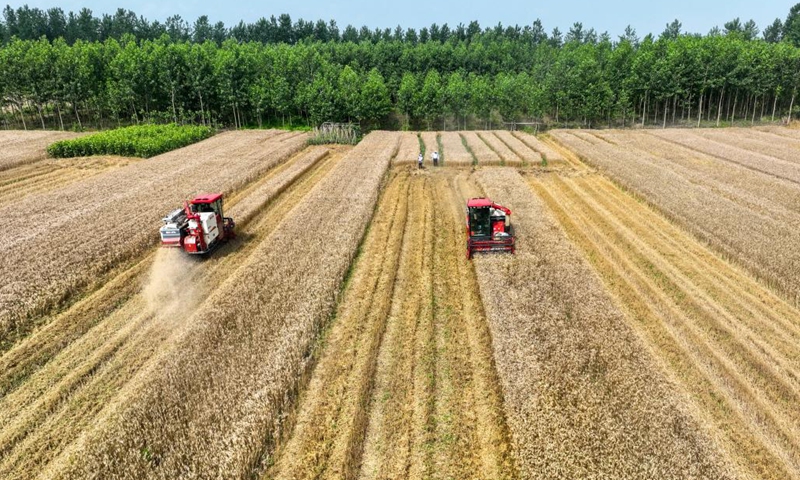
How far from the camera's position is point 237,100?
73.6 meters

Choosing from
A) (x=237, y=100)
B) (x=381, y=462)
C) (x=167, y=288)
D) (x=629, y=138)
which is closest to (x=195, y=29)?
(x=237, y=100)

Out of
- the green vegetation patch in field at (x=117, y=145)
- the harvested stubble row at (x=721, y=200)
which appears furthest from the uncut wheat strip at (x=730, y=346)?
the green vegetation patch in field at (x=117, y=145)

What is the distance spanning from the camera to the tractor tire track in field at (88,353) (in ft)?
35.9

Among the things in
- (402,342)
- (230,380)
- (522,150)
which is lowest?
(402,342)

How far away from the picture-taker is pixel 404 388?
1246cm

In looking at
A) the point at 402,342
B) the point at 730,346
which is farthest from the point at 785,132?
the point at 402,342

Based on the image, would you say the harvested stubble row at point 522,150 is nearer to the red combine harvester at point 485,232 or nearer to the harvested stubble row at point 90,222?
the harvested stubble row at point 90,222

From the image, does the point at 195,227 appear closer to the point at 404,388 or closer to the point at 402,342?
the point at 402,342

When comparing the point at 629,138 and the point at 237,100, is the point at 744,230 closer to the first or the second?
the point at 629,138

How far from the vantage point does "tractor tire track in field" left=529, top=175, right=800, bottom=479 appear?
10.9 meters

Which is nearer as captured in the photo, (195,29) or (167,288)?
(167,288)

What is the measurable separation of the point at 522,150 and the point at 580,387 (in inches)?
1601

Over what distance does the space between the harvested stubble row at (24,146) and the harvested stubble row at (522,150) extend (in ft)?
154

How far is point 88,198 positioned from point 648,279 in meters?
32.6
